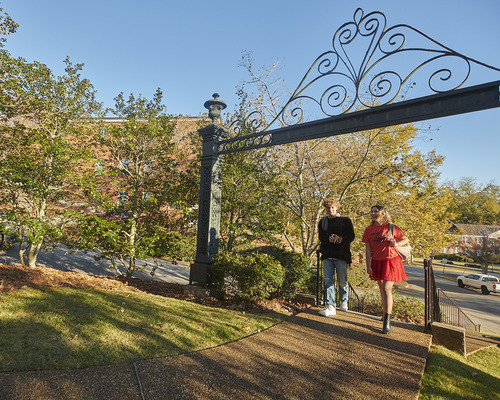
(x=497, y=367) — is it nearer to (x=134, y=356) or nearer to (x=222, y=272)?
(x=222, y=272)

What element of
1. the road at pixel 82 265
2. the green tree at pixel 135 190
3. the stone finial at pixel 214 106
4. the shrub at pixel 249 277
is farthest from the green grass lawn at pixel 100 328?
the road at pixel 82 265

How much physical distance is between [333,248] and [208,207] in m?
2.68

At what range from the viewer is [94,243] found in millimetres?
7195

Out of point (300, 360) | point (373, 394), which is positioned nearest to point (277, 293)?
point (300, 360)

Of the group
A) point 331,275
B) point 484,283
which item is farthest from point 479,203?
point 331,275

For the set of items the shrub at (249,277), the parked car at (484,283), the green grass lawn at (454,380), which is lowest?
the parked car at (484,283)

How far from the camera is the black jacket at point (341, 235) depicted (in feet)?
14.9

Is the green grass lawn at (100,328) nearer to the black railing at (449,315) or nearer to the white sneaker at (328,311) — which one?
the white sneaker at (328,311)

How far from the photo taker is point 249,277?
17.0 feet

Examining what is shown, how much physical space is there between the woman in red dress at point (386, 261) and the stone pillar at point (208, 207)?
3.12 meters

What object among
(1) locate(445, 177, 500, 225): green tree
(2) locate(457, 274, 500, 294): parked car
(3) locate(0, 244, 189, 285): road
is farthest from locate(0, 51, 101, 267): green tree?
(1) locate(445, 177, 500, 225): green tree

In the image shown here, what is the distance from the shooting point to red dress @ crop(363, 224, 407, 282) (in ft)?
12.7

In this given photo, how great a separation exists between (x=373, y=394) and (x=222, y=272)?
3489 millimetres

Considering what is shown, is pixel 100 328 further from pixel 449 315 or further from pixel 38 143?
pixel 449 315
